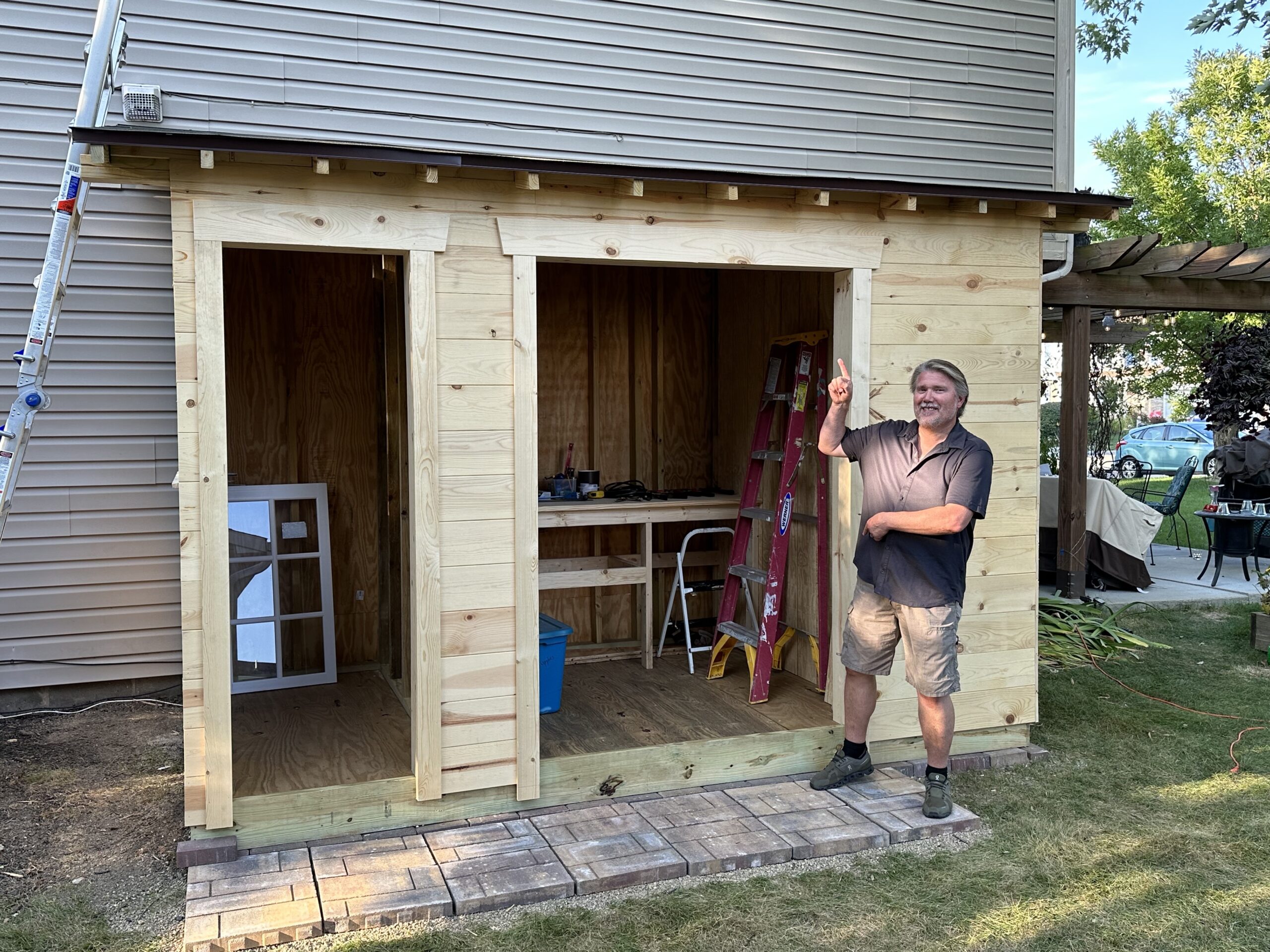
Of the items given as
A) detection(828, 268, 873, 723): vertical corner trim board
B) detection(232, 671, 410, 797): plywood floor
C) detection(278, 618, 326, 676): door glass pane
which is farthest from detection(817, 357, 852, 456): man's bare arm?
detection(278, 618, 326, 676): door glass pane

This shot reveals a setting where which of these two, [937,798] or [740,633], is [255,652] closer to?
[740,633]

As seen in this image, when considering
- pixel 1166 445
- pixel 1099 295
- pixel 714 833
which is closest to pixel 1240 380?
pixel 1099 295

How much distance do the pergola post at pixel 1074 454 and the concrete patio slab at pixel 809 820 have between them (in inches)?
188

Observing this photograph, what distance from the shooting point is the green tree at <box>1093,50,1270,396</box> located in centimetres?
1877

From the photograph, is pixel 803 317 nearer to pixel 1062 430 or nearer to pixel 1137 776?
pixel 1137 776

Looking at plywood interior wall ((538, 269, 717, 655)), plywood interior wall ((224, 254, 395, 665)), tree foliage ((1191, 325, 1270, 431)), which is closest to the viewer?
plywood interior wall ((224, 254, 395, 665))

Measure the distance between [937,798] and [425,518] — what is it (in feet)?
7.21

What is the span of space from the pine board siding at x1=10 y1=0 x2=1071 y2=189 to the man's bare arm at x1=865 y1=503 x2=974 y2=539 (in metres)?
2.21

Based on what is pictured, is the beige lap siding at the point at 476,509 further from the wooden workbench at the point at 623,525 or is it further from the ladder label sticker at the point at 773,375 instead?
the ladder label sticker at the point at 773,375

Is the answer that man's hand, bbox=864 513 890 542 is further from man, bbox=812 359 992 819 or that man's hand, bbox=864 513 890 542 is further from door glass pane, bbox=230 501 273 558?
door glass pane, bbox=230 501 273 558

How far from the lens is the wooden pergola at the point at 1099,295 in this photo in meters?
7.88

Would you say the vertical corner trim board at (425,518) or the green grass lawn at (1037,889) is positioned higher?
the vertical corner trim board at (425,518)

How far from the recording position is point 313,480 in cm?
561

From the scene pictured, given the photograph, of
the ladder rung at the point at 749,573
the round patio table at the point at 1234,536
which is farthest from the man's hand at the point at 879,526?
the round patio table at the point at 1234,536
